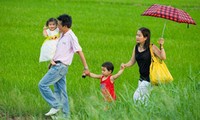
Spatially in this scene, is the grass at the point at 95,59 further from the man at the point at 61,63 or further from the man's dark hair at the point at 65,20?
the man's dark hair at the point at 65,20

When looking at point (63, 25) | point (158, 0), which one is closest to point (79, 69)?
point (63, 25)

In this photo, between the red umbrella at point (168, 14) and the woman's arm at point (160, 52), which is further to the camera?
the red umbrella at point (168, 14)

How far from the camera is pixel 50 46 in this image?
30.9 feet

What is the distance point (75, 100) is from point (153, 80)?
156 cm

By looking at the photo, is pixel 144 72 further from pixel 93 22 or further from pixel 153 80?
pixel 93 22

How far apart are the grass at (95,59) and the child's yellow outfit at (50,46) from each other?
0.67 m

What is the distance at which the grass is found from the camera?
6.68 m

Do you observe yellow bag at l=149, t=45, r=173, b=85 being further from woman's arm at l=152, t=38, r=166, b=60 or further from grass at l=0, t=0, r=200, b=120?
grass at l=0, t=0, r=200, b=120

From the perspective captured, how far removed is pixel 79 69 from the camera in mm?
12828

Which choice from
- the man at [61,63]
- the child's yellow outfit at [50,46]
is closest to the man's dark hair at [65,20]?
the man at [61,63]

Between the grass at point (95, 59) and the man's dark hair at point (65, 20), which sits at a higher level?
the man's dark hair at point (65, 20)

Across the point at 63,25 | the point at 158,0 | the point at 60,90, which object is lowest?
the point at 158,0

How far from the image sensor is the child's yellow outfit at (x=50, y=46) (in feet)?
30.7

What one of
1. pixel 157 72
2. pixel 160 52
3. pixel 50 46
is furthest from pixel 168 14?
pixel 50 46
